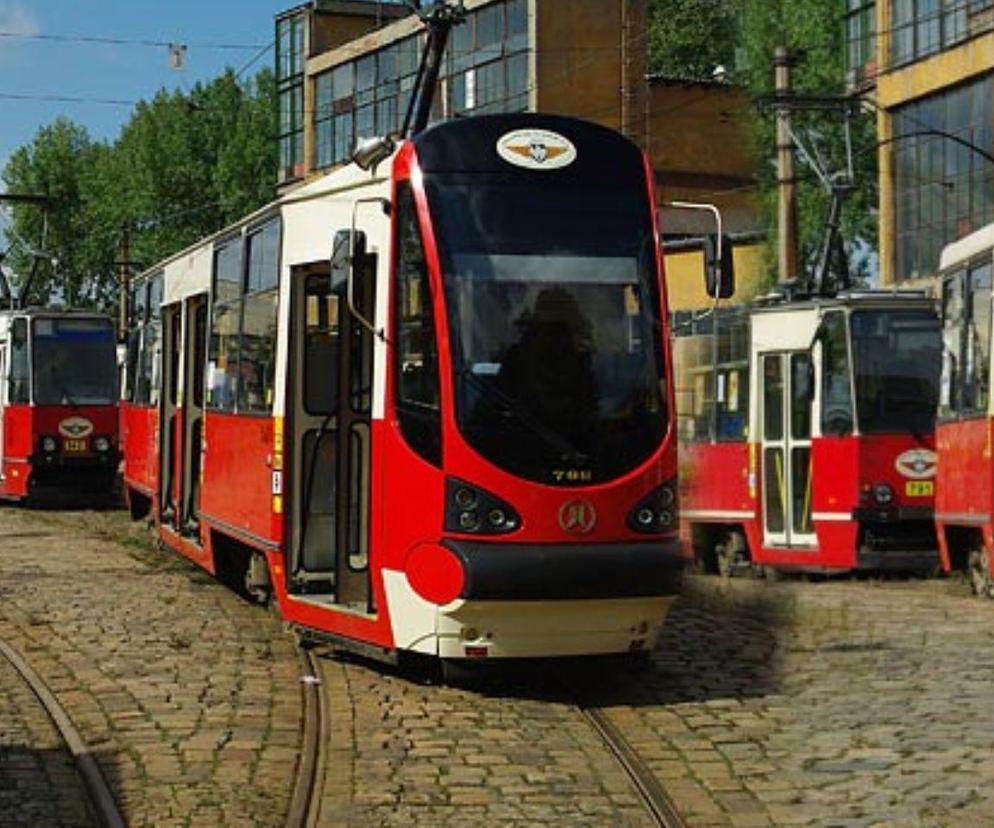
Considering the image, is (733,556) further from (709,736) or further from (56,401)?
(709,736)

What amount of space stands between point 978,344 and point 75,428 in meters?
15.0

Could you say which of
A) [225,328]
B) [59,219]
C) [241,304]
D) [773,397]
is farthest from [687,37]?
[241,304]

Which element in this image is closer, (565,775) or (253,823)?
(253,823)

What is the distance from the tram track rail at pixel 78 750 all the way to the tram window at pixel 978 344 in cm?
831

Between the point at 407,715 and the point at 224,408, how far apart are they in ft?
15.3

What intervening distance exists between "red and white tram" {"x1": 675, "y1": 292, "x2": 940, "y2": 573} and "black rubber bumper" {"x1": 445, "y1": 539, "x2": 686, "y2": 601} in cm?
809

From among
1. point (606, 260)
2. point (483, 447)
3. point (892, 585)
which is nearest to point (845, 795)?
point (483, 447)

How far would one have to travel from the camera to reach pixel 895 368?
770 inches

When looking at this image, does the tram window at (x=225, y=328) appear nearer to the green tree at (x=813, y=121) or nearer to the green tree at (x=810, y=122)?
the green tree at (x=810, y=122)

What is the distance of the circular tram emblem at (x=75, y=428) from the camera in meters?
27.3

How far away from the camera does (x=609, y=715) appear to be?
1001 centimetres

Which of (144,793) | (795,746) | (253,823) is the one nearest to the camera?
(253,823)

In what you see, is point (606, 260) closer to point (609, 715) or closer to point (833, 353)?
point (609, 715)

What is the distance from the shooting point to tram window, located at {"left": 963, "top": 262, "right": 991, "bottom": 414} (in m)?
16.0
